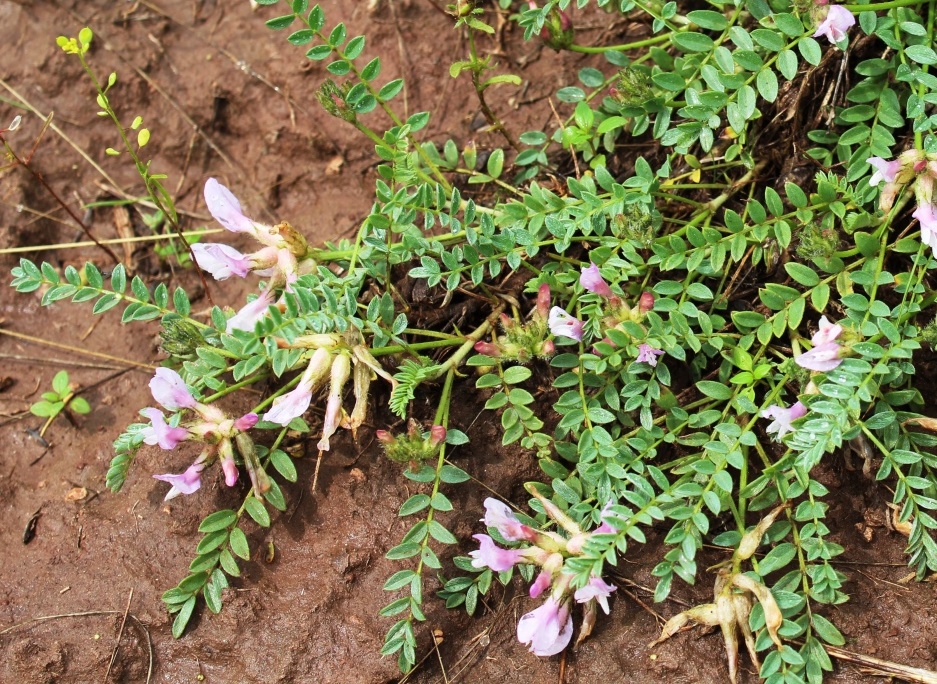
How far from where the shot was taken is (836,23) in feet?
7.84

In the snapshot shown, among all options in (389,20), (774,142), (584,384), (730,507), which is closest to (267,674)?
(584,384)

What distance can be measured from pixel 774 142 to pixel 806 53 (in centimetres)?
52

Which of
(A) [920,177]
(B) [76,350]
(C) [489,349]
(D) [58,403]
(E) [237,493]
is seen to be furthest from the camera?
(B) [76,350]

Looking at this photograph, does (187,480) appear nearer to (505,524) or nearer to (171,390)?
(171,390)

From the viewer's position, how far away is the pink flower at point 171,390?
95.5 inches

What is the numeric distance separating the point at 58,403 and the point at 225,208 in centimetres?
115

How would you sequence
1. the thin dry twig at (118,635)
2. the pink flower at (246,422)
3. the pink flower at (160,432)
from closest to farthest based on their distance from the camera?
the pink flower at (160,432) < the pink flower at (246,422) < the thin dry twig at (118,635)

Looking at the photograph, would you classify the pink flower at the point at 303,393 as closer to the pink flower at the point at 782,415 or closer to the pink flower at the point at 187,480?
the pink flower at the point at 187,480

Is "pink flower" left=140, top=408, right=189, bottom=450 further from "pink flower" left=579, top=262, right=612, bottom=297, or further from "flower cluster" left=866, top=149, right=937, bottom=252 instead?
"flower cluster" left=866, top=149, right=937, bottom=252

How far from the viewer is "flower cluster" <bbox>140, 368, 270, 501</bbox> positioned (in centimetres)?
242

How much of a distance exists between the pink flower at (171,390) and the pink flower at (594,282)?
1.20 metres

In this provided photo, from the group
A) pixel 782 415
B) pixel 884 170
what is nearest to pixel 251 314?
pixel 782 415

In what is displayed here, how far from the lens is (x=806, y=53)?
96.6 inches

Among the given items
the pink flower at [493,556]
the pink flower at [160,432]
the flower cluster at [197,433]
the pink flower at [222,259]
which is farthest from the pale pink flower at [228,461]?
the pink flower at [493,556]
